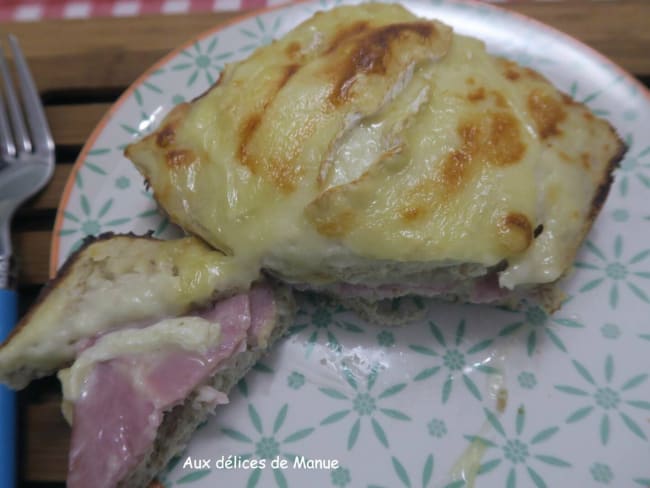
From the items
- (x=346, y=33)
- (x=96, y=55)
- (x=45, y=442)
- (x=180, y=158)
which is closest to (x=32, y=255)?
(x=45, y=442)

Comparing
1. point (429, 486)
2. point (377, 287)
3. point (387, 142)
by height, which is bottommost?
point (429, 486)

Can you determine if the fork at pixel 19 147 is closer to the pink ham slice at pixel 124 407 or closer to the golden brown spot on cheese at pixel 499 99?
the pink ham slice at pixel 124 407

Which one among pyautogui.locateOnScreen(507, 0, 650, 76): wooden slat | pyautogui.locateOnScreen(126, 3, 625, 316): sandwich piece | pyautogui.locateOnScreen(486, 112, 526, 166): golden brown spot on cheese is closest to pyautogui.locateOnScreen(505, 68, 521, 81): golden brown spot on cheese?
pyautogui.locateOnScreen(126, 3, 625, 316): sandwich piece

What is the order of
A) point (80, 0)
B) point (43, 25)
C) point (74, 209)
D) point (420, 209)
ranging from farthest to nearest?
point (80, 0) < point (43, 25) < point (74, 209) < point (420, 209)

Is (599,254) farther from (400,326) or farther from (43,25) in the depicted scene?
(43,25)

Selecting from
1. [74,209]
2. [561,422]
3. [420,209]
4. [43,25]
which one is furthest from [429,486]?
[43,25]

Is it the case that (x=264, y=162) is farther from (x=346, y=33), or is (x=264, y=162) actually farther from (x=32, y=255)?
(x=32, y=255)
